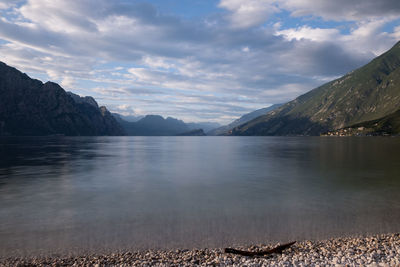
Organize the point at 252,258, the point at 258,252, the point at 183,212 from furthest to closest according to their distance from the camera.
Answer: the point at 183,212 → the point at 258,252 → the point at 252,258

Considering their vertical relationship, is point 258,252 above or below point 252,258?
above

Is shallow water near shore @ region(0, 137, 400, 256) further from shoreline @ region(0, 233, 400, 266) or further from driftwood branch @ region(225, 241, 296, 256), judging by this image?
driftwood branch @ region(225, 241, 296, 256)

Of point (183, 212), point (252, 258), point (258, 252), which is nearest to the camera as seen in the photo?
point (252, 258)

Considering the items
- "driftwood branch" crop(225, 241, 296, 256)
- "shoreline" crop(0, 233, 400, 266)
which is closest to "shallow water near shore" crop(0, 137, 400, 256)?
"shoreline" crop(0, 233, 400, 266)

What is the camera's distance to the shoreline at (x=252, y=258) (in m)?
15.9

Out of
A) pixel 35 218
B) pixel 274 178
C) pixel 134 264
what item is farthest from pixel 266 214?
pixel 274 178

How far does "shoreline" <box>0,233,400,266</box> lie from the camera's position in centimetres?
1595

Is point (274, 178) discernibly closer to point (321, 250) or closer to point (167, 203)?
point (167, 203)

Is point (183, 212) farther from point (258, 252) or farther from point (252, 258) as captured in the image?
point (252, 258)

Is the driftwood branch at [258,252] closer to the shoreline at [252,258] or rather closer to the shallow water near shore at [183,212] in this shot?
the shoreline at [252,258]

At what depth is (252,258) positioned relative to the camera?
16938mm

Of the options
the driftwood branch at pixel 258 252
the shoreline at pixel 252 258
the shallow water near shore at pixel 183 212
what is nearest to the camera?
the shoreline at pixel 252 258

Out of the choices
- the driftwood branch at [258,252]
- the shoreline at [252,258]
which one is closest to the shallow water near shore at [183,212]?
the shoreline at [252,258]

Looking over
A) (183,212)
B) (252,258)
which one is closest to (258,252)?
(252,258)
